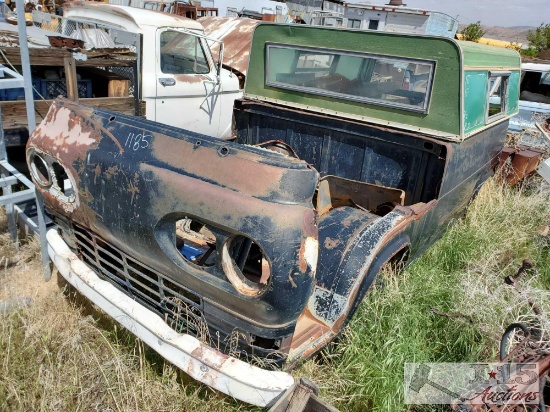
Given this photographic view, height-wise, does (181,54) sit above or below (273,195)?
above

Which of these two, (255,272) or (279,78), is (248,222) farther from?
(279,78)

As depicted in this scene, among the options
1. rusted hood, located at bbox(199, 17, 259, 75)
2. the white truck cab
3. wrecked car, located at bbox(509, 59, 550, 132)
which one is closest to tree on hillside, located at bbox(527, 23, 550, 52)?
wrecked car, located at bbox(509, 59, 550, 132)

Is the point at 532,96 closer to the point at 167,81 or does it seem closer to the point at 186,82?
the point at 186,82

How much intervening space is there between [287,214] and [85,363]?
161 centimetres

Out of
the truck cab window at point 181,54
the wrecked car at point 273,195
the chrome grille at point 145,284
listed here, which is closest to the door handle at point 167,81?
the truck cab window at point 181,54

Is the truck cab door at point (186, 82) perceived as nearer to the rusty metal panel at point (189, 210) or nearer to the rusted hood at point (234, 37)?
the rusted hood at point (234, 37)

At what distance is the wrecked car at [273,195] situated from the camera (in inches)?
74.7

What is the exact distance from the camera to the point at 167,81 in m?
5.21

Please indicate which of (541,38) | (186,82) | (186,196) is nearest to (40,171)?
(186,196)

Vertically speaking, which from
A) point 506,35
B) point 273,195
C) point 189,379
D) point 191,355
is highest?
point 506,35

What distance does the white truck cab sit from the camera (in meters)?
5.09

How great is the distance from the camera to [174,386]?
242 cm

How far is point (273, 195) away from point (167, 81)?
154 inches

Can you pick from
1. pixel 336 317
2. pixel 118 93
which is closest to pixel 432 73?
pixel 336 317
